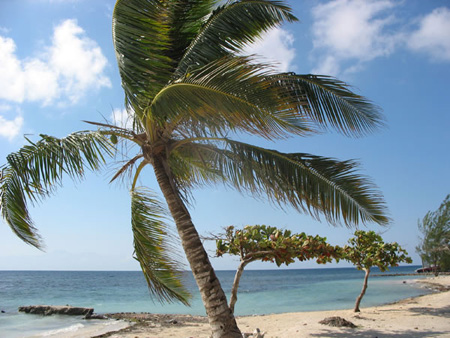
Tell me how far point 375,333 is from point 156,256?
5.40 meters

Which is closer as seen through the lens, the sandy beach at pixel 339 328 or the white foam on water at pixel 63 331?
the sandy beach at pixel 339 328

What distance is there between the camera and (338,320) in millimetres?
9164

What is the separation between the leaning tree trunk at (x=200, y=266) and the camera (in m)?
4.57

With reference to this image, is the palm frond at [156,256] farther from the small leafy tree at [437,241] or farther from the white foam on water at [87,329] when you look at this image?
the small leafy tree at [437,241]

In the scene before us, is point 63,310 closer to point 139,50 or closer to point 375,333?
point 375,333

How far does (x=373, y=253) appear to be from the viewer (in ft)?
37.1

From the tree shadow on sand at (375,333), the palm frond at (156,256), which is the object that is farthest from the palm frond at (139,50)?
the tree shadow on sand at (375,333)

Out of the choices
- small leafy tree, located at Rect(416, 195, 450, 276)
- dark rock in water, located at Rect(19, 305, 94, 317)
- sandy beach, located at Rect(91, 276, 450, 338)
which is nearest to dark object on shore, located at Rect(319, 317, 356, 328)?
sandy beach, located at Rect(91, 276, 450, 338)

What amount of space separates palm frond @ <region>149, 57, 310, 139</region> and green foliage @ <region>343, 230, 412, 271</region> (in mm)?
7866

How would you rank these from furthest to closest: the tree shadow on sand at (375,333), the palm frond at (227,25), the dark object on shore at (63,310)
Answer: the dark object on shore at (63,310) → the tree shadow on sand at (375,333) → the palm frond at (227,25)

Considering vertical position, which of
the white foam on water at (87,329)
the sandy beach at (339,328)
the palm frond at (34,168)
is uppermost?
the palm frond at (34,168)

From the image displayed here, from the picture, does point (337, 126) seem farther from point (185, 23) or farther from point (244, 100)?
point (185, 23)

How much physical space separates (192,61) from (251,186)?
80.1 inches

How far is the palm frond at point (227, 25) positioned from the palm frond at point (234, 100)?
937 mm
